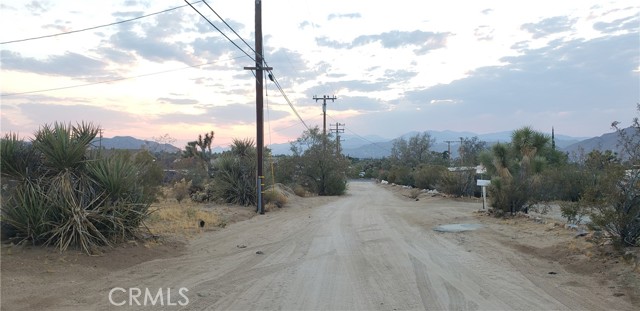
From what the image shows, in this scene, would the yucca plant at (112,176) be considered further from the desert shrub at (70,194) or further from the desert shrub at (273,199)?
the desert shrub at (273,199)

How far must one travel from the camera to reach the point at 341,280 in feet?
27.0

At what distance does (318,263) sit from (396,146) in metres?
93.0

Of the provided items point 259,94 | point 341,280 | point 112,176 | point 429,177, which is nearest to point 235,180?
point 259,94

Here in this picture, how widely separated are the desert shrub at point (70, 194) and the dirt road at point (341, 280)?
4.75 feet

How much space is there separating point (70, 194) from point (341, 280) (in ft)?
19.7

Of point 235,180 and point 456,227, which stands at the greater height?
point 235,180

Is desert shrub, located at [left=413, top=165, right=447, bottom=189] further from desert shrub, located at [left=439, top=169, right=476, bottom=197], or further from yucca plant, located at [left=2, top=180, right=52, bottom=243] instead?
yucca plant, located at [left=2, top=180, right=52, bottom=243]

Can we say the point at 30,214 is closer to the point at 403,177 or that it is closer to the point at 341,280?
the point at 341,280

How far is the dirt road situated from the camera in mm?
6832

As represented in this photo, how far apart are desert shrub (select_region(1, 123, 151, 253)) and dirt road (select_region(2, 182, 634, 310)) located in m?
1.45

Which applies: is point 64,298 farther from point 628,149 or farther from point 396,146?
point 396,146

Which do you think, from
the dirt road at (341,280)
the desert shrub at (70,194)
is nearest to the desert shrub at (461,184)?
the dirt road at (341,280)

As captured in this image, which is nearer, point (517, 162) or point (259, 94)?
point (259, 94)

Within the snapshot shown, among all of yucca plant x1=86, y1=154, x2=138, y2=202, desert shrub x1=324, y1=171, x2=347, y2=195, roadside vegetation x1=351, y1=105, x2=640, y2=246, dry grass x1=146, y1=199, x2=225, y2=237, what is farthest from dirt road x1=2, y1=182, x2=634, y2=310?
desert shrub x1=324, y1=171, x2=347, y2=195
